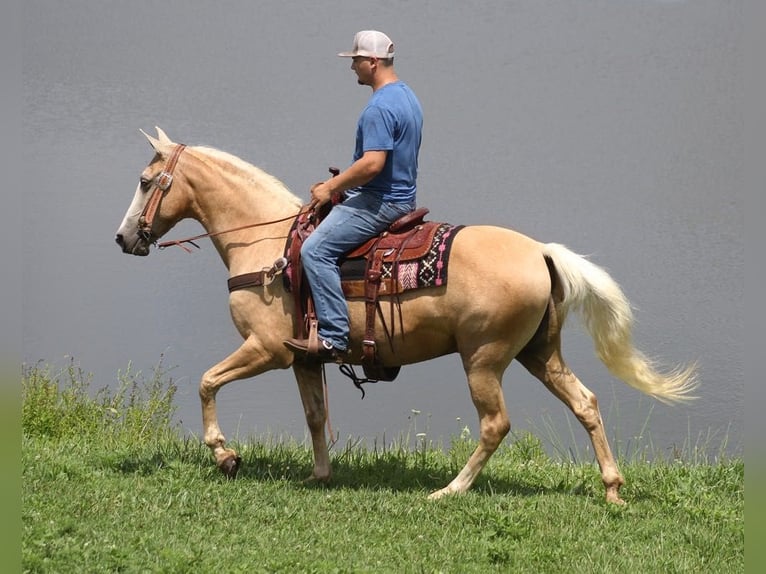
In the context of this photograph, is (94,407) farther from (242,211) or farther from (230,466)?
(242,211)

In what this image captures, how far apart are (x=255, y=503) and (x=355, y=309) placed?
5.18 feet

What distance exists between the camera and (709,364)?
42.7ft

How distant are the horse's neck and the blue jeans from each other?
24.3 inches

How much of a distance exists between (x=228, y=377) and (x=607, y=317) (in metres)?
2.90

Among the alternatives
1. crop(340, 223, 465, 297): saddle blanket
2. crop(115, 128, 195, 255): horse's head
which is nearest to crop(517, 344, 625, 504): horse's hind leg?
crop(340, 223, 465, 297): saddle blanket

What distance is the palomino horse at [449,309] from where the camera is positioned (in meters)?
7.27

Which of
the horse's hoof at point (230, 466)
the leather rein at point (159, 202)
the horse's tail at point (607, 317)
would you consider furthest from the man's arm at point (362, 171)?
the horse's hoof at point (230, 466)

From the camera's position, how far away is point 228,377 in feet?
25.5

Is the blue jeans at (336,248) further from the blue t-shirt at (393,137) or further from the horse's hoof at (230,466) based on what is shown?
the horse's hoof at (230,466)

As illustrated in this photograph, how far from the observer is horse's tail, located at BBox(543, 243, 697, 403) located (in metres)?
7.37

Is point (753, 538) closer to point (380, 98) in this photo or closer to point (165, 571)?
point (165, 571)

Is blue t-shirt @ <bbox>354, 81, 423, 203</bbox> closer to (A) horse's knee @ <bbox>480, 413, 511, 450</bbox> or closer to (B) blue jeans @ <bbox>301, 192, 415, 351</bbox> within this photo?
(B) blue jeans @ <bbox>301, 192, 415, 351</bbox>

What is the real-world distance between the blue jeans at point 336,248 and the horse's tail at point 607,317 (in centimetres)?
133

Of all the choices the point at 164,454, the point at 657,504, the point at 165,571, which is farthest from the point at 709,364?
the point at 165,571
